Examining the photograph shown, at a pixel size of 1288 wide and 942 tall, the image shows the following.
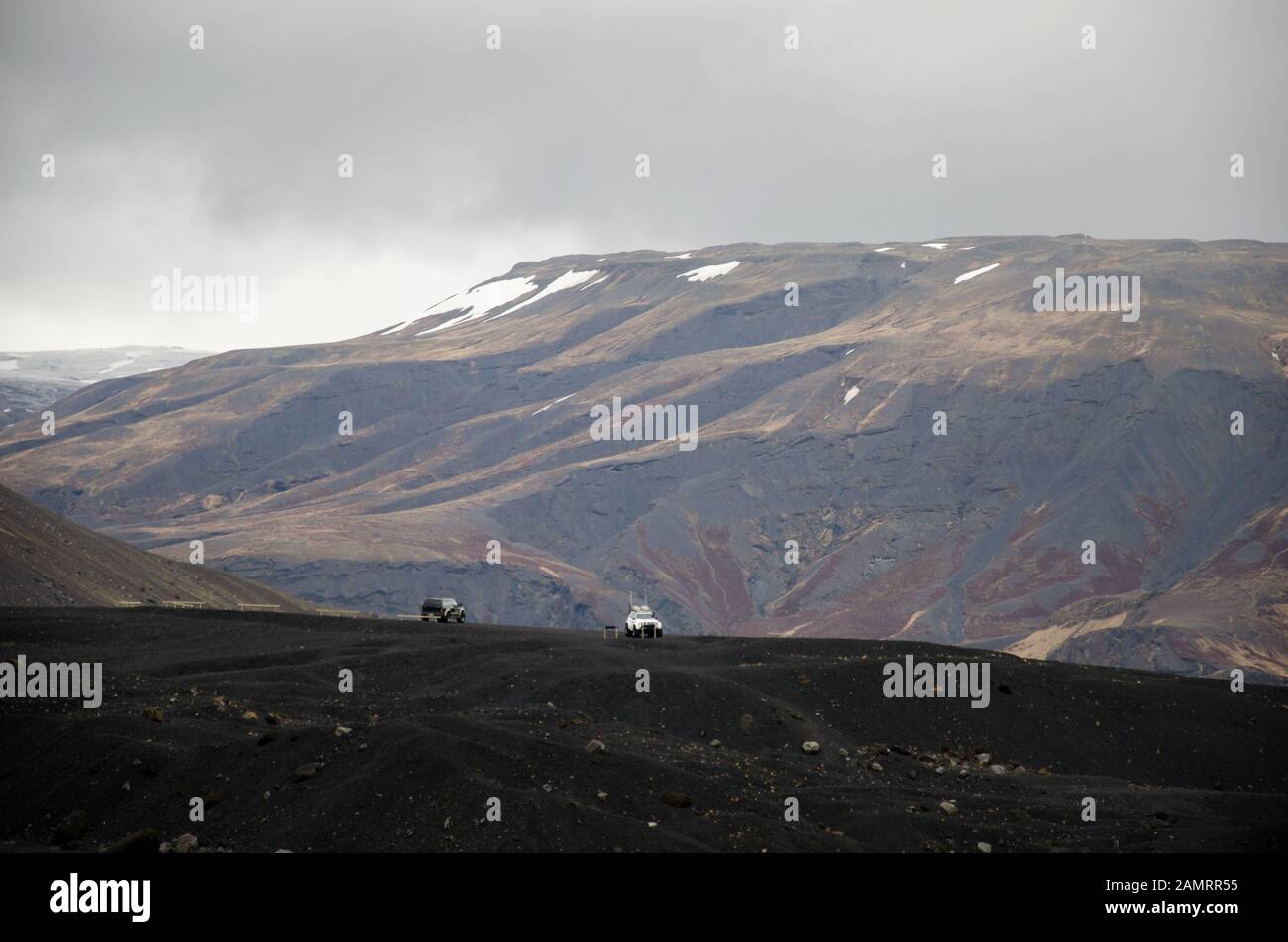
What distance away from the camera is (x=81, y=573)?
7056cm

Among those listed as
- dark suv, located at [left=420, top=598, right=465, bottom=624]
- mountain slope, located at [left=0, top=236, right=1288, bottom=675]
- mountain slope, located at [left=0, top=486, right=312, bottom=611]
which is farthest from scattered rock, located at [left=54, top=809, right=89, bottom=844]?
mountain slope, located at [left=0, top=236, right=1288, bottom=675]

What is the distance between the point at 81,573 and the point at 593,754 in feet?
147

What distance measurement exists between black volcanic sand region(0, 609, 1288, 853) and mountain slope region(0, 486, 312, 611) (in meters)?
12.7

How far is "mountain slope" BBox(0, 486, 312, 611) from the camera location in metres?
65.5

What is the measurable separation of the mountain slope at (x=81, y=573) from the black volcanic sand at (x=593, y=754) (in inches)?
499

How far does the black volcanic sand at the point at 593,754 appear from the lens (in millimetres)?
30969

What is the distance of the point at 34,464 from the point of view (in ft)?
647

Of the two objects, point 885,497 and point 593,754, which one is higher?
point 885,497

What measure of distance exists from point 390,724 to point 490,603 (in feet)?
357

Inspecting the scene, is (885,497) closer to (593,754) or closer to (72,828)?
(593,754)

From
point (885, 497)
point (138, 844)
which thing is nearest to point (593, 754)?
point (138, 844)

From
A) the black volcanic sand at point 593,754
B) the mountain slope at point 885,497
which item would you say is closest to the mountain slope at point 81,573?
the black volcanic sand at point 593,754
